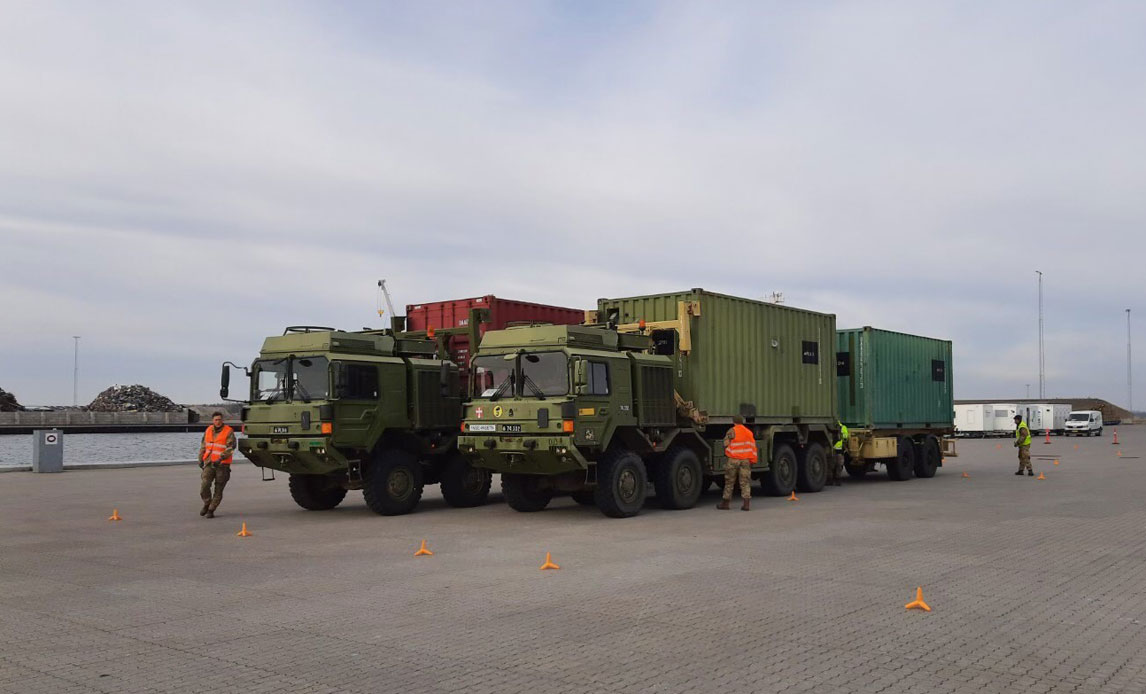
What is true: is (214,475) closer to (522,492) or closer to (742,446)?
(522,492)

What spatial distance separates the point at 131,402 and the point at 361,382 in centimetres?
12003

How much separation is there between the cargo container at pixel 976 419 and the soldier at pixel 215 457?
2086 inches

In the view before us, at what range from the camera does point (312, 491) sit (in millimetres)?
18125

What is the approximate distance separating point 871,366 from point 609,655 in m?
18.3

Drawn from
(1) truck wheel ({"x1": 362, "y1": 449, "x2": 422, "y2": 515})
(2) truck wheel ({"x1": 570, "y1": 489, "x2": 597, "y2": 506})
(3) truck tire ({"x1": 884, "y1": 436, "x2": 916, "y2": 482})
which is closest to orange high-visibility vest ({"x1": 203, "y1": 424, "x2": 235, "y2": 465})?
(1) truck wheel ({"x1": 362, "y1": 449, "x2": 422, "y2": 515})

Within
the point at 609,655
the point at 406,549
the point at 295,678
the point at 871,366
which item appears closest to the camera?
the point at 295,678

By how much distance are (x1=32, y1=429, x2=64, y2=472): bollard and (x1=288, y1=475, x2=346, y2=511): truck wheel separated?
1444 centimetres

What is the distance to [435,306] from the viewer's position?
20156mm

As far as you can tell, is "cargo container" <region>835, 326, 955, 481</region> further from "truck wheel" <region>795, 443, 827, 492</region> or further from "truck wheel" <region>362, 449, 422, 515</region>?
"truck wheel" <region>362, 449, 422, 515</region>

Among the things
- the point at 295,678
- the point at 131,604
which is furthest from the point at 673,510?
the point at 295,678

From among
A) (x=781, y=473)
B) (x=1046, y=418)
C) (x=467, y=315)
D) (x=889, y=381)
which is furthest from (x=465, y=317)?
(x=1046, y=418)

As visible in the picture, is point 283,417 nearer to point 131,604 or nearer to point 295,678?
point 131,604

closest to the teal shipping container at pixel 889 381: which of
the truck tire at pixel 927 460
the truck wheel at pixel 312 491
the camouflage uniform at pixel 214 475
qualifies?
the truck tire at pixel 927 460

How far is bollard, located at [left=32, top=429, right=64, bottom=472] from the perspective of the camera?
1132 inches
